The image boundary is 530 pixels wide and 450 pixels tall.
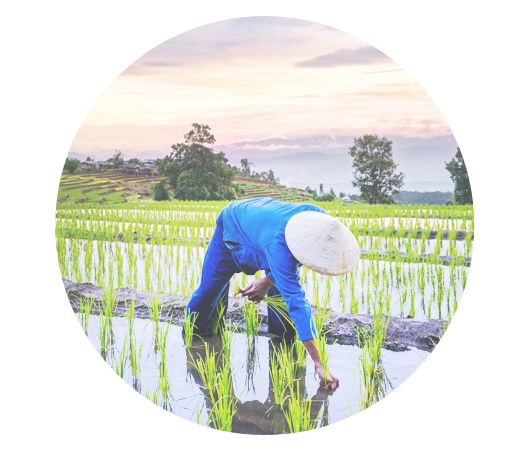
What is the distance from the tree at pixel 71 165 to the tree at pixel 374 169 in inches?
63.9

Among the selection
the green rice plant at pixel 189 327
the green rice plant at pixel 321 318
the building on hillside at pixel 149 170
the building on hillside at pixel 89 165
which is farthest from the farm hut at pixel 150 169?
the green rice plant at pixel 321 318

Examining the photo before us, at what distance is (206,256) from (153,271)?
586 mm

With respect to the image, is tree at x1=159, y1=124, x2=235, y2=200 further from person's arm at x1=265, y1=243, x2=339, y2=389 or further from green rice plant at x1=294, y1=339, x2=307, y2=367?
green rice plant at x1=294, y1=339, x2=307, y2=367

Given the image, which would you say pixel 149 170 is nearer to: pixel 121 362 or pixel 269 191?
pixel 269 191

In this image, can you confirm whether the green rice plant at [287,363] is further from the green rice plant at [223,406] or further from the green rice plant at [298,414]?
the green rice plant at [223,406]

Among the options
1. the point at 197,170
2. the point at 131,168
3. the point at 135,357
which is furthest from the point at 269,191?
the point at 135,357

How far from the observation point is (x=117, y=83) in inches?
165

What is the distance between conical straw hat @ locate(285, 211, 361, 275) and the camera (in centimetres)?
356

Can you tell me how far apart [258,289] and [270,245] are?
50 centimetres

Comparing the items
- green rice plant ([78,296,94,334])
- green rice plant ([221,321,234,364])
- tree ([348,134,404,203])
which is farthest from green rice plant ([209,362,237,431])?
tree ([348,134,404,203])

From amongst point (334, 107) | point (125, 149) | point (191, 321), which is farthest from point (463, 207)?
point (125, 149)

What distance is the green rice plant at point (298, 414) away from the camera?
375 centimetres

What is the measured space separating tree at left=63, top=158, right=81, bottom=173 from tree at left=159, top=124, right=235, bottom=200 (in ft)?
1.65

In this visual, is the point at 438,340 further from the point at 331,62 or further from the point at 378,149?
the point at 331,62
